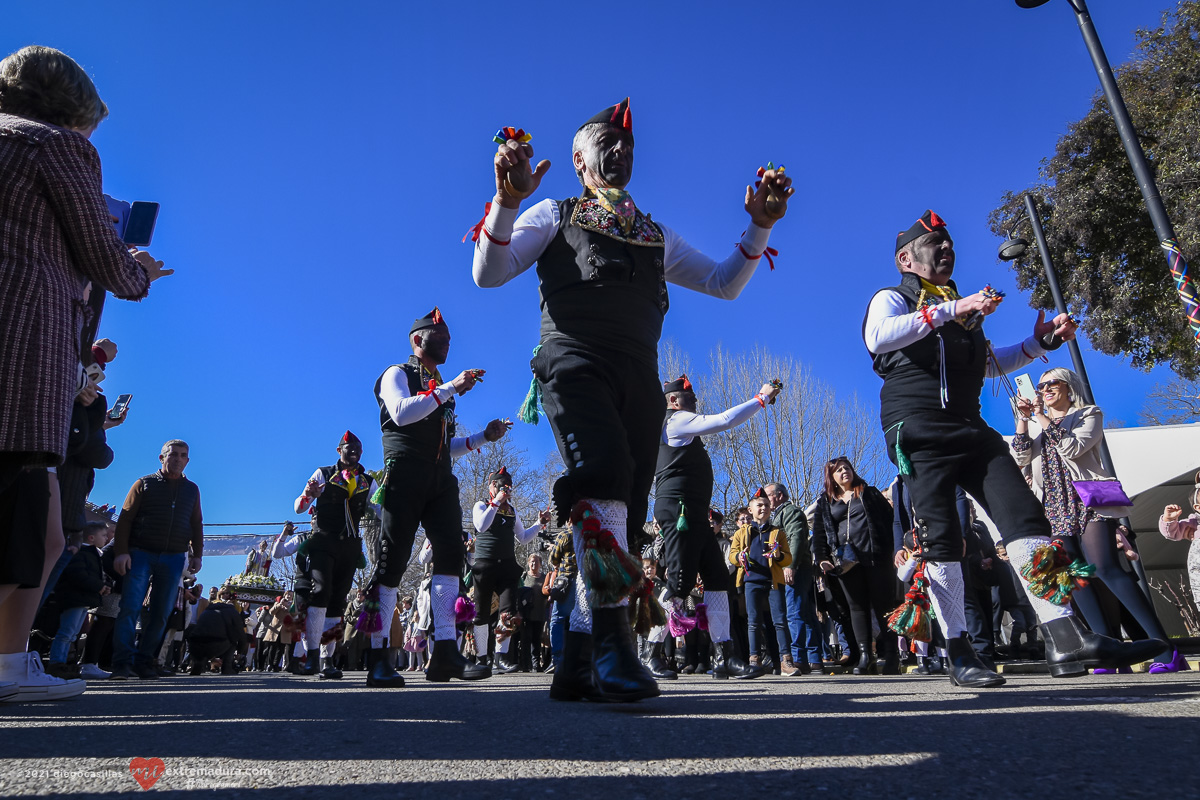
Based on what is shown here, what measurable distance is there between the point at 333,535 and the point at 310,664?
2.24 meters

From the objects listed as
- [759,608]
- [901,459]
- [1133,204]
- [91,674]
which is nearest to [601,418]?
[901,459]

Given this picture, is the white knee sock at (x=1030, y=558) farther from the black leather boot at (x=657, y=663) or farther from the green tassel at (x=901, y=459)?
the black leather boot at (x=657, y=663)

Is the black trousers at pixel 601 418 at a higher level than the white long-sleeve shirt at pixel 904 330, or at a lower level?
lower

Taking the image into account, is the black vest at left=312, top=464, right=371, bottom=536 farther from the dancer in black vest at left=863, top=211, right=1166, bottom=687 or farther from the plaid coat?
the dancer in black vest at left=863, top=211, right=1166, bottom=687

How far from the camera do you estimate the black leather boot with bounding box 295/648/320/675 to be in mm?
8438

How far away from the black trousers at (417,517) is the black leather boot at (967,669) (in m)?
2.85

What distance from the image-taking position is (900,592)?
9.15m

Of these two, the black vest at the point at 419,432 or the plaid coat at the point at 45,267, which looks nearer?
the plaid coat at the point at 45,267

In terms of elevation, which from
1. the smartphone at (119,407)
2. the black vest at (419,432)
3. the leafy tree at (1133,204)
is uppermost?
the leafy tree at (1133,204)

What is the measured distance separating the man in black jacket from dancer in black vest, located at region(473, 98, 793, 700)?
5.15 meters

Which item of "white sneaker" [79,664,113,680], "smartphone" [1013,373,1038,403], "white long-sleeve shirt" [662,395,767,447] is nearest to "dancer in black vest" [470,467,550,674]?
"white long-sleeve shirt" [662,395,767,447]

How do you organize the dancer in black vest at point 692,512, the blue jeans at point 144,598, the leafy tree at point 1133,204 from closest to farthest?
the dancer in black vest at point 692,512 < the blue jeans at point 144,598 < the leafy tree at point 1133,204

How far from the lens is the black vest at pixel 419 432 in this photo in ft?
16.1

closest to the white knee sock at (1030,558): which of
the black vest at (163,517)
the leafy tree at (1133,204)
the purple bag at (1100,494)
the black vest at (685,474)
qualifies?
the purple bag at (1100,494)
